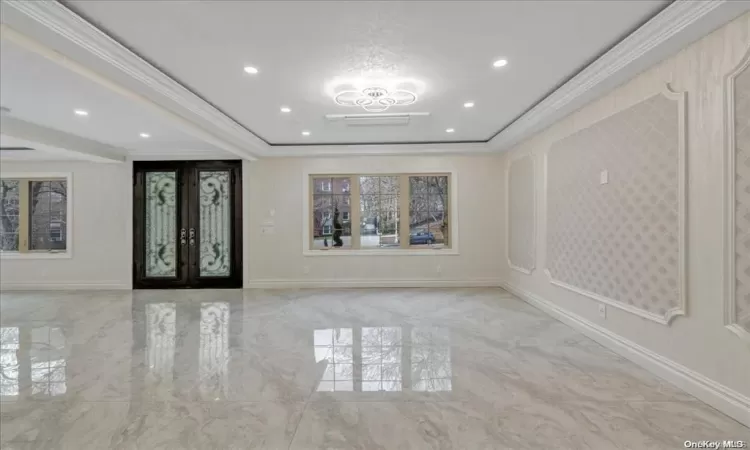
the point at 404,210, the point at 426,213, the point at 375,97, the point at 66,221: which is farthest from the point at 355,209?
the point at 66,221

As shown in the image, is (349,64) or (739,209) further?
(349,64)

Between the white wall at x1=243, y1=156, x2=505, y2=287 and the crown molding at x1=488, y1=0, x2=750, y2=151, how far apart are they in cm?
264

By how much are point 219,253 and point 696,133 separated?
693cm

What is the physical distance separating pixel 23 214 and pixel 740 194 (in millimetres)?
10343

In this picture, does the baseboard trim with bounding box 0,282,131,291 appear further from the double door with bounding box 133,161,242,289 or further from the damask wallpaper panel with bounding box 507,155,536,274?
the damask wallpaper panel with bounding box 507,155,536,274

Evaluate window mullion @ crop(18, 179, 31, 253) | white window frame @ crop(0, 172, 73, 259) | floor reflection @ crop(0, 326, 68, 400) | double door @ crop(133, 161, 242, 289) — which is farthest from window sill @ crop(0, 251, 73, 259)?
floor reflection @ crop(0, 326, 68, 400)

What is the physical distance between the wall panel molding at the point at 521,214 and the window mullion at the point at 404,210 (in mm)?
1867

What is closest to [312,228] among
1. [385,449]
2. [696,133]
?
[385,449]

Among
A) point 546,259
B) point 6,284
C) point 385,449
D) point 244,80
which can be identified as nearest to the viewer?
point 385,449

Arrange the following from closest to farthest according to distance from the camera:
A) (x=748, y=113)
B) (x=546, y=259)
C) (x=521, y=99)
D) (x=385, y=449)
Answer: (x=385, y=449) → (x=748, y=113) → (x=521, y=99) → (x=546, y=259)

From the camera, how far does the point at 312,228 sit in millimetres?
6543

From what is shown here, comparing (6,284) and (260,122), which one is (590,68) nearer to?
(260,122)

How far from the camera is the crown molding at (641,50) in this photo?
2107mm

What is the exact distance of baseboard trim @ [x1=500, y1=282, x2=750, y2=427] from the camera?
2142 mm
